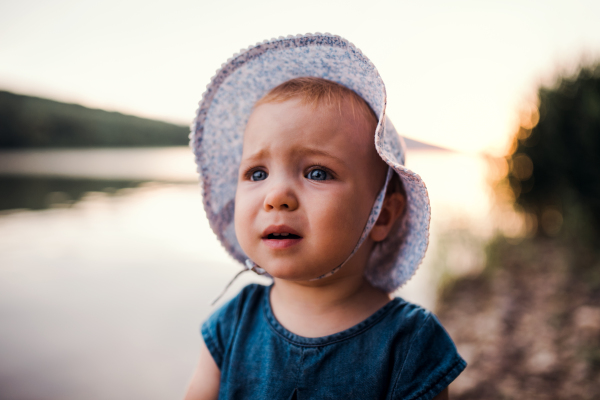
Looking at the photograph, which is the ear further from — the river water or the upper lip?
the river water

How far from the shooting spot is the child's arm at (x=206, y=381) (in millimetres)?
1229

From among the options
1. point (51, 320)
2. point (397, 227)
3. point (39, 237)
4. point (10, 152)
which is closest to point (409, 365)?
point (397, 227)

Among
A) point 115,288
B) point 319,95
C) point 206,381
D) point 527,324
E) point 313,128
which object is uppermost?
point 319,95

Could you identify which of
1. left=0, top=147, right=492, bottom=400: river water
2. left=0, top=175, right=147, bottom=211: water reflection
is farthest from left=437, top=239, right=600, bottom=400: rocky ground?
left=0, top=175, right=147, bottom=211: water reflection

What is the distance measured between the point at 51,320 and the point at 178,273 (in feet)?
4.40

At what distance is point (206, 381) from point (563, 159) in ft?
13.6

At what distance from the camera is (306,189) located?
1.05 metres

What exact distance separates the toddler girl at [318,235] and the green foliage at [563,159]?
3095mm

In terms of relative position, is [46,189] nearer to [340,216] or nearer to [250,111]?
[250,111]

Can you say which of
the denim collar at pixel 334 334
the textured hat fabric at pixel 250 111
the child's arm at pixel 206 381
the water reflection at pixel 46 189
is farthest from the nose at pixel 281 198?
the water reflection at pixel 46 189

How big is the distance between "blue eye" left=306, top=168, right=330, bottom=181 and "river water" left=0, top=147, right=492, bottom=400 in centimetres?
101

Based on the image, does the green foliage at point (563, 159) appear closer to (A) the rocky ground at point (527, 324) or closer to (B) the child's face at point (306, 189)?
(A) the rocky ground at point (527, 324)

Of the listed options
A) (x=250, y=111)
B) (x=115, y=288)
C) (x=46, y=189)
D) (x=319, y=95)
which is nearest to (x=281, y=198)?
(x=319, y=95)

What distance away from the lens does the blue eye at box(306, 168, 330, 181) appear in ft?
3.54
